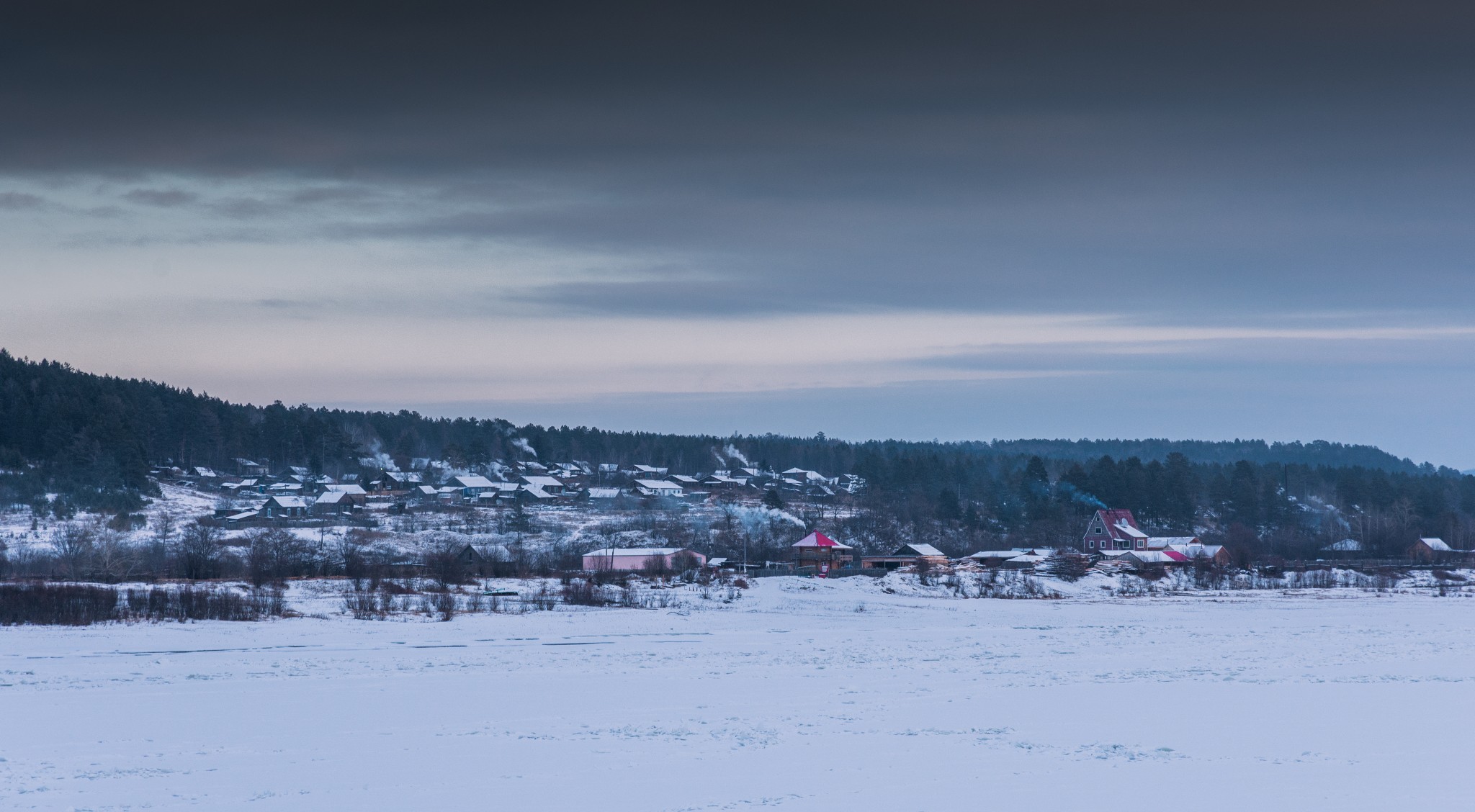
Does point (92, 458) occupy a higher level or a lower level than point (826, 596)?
higher

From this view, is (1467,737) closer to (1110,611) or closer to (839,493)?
(1110,611)

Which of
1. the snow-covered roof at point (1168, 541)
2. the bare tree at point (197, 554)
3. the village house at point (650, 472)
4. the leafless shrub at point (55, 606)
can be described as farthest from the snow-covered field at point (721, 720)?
the village house at point (650, 472)

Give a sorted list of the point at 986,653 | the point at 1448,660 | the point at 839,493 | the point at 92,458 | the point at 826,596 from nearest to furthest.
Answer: the point at 1448,660 < the point at 986,653 < the point at 826,596 < the point at 92,458 < the point at 839,493

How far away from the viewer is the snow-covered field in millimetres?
15141

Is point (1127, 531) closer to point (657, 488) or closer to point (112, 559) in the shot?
point (657, 488)

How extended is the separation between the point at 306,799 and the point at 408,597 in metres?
36.4

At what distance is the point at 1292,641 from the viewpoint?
35906 mm

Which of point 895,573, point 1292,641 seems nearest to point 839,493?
point 895,573

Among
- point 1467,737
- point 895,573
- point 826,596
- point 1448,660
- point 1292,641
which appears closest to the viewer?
point 1467,737

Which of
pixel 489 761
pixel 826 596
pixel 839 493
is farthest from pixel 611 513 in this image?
pixel 489 761

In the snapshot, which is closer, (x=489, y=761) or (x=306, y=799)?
(x=306, y=799)

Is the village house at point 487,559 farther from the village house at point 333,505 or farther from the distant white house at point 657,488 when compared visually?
the distant white house at point 657,488

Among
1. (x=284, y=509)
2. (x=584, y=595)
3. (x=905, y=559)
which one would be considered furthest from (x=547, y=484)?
(x=584, y=595)

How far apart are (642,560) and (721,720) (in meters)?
58.4
